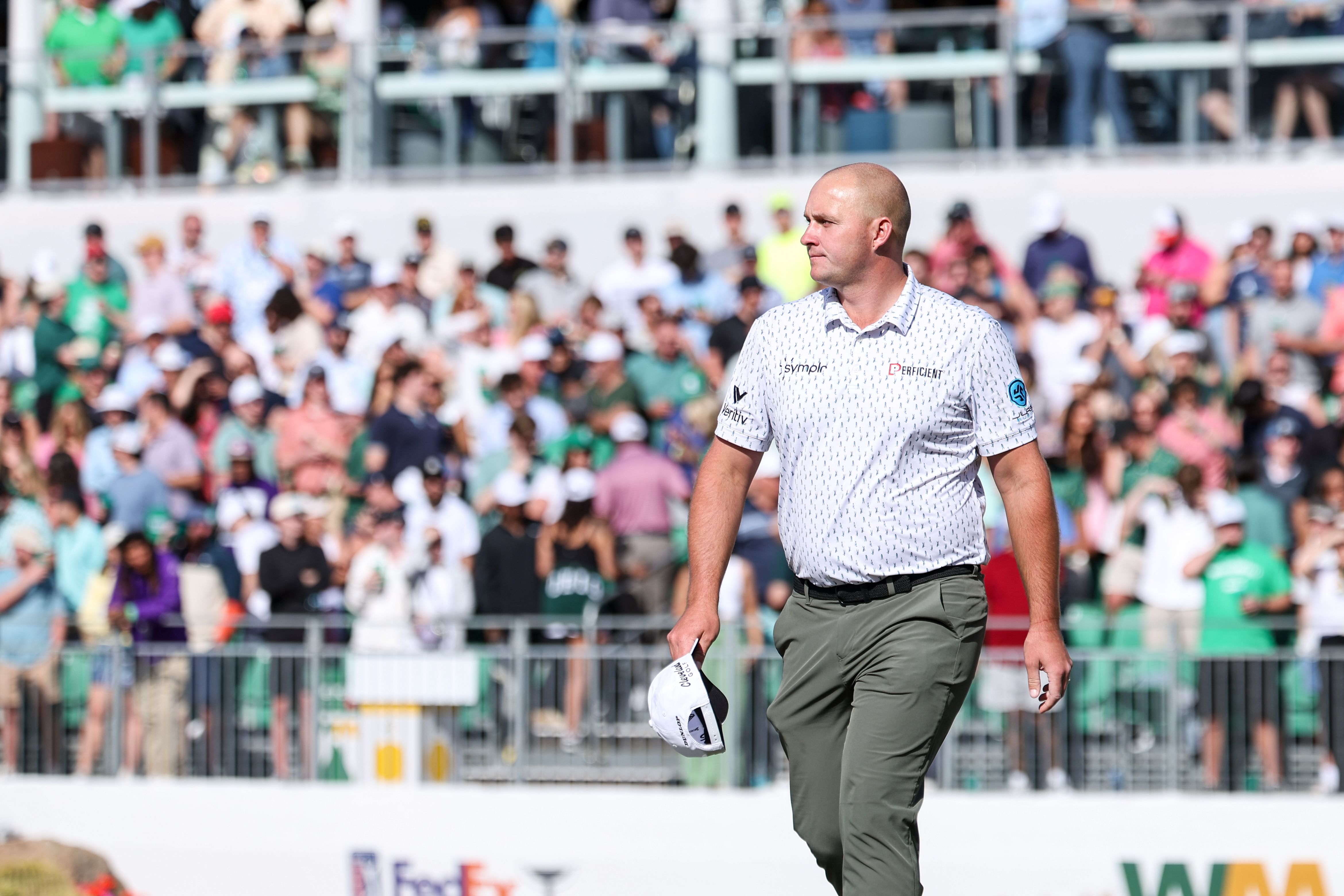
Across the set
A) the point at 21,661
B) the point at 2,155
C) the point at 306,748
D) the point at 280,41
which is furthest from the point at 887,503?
the point at 2,155

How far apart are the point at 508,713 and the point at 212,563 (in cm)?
220

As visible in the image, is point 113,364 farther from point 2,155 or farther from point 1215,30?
point 1215,30

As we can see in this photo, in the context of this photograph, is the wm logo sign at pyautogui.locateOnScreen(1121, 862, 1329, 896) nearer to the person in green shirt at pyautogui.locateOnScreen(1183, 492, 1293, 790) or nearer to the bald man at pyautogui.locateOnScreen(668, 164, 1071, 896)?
the person in green shirt at pyautogui.locateOnScreen(1183, 492, 1293, 790)

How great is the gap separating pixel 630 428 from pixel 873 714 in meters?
6.97

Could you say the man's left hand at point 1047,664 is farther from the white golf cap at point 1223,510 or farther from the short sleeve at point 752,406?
the white golf cap at point 1223,510

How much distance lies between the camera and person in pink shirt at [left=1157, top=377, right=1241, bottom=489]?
39.3 ft

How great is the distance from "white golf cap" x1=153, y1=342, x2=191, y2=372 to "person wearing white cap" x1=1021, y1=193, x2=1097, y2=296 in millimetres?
5558

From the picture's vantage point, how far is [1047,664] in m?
5.61

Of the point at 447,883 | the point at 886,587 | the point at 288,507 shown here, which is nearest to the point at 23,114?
the point at 288,507

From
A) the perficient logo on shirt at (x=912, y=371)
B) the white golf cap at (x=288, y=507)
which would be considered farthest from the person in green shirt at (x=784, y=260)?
the perficient logo on shirt at (x=912, y=371)

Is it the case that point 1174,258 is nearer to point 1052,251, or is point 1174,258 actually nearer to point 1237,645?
point 1052,251

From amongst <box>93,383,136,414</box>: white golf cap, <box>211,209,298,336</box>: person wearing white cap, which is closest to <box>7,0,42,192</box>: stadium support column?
<box>211,209,298,336</box>: person wearing white cap

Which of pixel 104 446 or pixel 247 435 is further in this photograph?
pixel 104 446

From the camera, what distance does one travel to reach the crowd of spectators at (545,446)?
36.9ft
